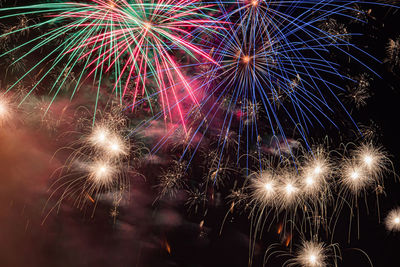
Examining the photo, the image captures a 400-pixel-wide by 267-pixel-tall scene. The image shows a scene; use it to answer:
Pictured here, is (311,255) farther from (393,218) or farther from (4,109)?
(4,109)

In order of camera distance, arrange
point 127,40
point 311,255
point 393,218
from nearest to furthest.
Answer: point 127,40 → point 393,218 → point 311,255

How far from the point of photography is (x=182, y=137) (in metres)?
7.41

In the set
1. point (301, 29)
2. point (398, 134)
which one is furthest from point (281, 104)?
point (398, 134)

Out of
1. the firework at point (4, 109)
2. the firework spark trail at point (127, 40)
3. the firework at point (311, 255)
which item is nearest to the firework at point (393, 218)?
the firework at point (311, 255)

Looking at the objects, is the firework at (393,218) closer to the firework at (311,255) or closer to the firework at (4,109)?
the firework at (311,255)

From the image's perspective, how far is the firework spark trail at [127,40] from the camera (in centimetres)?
608

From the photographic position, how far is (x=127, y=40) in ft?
22.2

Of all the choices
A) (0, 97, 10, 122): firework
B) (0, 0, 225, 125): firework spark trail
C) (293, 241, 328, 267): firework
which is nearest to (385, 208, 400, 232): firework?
(293, 241, 328, 267): firework

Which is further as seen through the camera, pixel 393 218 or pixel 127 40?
pixel 393 218

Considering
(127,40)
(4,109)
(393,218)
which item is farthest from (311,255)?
(4,109)

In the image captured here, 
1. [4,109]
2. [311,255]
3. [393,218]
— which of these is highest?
[4,109]

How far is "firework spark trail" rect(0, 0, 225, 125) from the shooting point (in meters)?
6.08

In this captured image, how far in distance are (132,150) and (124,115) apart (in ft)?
4.04

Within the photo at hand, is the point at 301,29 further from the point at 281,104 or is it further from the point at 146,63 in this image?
the point at 146,63
